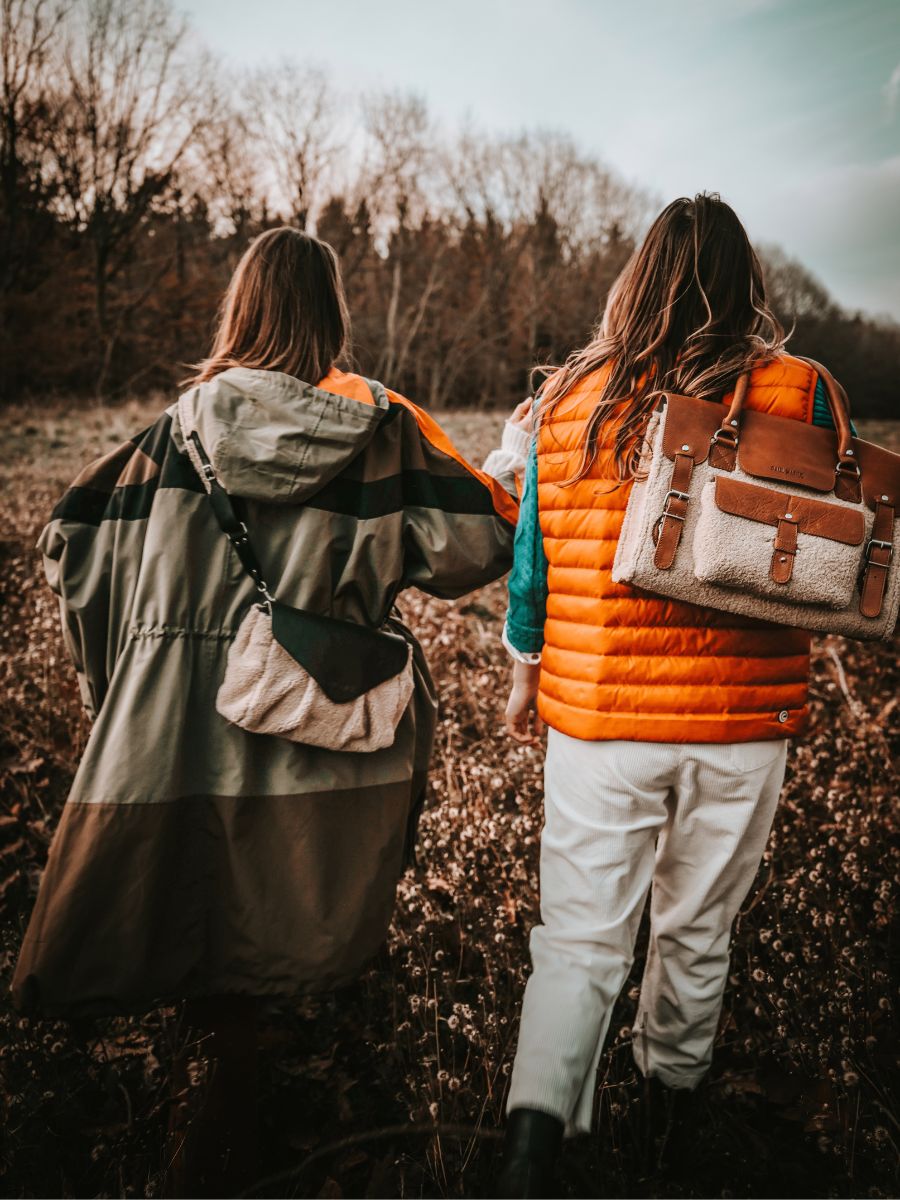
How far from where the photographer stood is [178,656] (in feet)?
6.22

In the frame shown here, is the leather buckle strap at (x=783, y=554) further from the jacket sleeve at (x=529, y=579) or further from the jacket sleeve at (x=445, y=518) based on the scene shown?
the jacket sleeve at (x=445, y=518)

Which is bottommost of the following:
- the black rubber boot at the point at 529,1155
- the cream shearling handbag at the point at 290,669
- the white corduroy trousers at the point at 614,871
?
the black rubber boot at the point at 529,1155

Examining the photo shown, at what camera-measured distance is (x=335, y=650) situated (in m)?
1.91

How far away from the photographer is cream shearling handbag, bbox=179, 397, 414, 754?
186 cm

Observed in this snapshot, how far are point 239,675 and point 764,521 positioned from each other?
4.23 ft

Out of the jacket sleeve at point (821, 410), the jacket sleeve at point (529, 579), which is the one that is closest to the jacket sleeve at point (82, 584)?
the jacket sleeve at point (529, 579)

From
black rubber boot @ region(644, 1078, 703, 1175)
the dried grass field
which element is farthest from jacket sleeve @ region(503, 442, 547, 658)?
black rubber boot @ region(644, 1078, 703, 1175)

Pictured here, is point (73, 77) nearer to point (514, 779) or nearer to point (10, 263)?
point (10, 263)

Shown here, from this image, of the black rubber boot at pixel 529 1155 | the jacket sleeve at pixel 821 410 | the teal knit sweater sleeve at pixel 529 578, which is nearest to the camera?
the black rubber boot at pixel 529 1155

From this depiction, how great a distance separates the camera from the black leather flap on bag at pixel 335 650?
1.87m

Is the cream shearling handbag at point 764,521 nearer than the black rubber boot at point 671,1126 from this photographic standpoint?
Yes

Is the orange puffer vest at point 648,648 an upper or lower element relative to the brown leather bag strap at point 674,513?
lower

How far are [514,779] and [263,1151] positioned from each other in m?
1.81

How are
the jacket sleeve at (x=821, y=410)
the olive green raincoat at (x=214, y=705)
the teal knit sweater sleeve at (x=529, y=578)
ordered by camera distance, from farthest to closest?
the teal knit sweater sleeve at (x=529, y=578) → the olive green raincoat at (x=214, y=705) → the jacket sleeve at (x=821, y=410)
